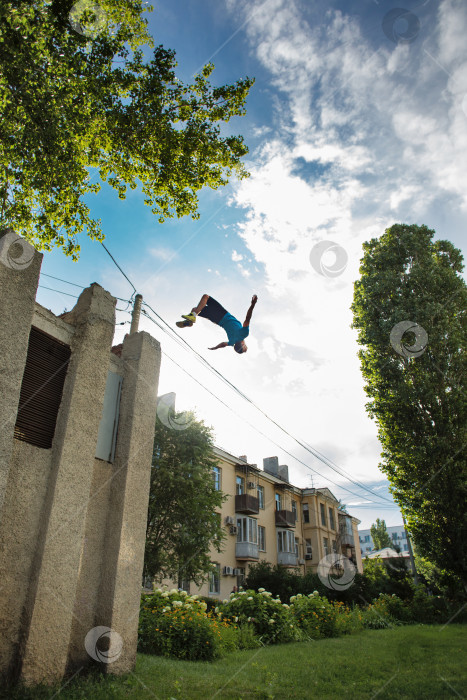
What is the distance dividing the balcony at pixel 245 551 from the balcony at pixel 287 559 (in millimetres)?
5381

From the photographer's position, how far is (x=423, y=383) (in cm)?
1816

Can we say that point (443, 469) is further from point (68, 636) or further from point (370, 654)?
point (68, 636)

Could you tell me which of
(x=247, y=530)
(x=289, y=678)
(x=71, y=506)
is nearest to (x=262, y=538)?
(x=247, y=530)

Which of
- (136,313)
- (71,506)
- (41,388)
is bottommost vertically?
(71,506)

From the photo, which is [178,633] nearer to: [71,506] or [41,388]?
[71,506]

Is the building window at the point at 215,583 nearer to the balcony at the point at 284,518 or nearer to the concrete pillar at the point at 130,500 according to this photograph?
the balcony at the point at 284,518

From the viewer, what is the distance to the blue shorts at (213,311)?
778 centimetres

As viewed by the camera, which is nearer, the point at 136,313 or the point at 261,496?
the point at 136,313

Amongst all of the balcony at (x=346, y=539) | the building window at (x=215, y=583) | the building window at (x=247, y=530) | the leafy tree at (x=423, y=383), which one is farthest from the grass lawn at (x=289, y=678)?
the balcony at (x=346, y=539)

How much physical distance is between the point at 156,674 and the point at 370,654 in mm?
6388

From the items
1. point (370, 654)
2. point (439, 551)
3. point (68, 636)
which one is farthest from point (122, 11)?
point (439, 551)

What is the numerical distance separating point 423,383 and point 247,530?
1909 centimetres

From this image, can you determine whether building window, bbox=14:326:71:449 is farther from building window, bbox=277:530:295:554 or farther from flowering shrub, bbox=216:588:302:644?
building window, bbox=277:530:295:554

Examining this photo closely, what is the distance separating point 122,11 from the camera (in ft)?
35.5
